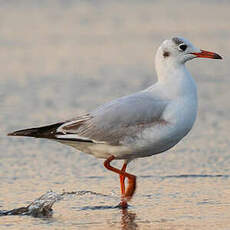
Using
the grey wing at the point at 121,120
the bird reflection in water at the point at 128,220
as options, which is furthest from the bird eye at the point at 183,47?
the bird reflection in water at the point at 128,220

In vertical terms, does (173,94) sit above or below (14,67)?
below

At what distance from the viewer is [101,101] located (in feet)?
34.1

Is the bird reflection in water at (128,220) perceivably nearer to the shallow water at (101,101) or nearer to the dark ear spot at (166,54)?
the shallow water at (101,101)

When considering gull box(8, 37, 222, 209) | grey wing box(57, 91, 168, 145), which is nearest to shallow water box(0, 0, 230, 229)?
gull box(8, 37, 222, 209)

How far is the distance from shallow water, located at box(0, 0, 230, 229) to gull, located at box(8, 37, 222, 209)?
0.41m

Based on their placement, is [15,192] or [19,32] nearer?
[15,192]

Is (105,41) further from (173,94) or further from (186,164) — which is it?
(173,94)

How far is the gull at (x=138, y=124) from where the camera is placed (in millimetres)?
6449

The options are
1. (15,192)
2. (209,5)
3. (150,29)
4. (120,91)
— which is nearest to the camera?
(15,192)

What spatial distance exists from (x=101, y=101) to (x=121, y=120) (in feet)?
12.6

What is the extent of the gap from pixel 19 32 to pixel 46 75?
10.3 feet

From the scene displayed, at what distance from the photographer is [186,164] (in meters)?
7.73

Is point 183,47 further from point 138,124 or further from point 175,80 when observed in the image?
point 138,124

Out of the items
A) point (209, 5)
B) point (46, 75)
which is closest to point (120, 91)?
point (46, 75)
